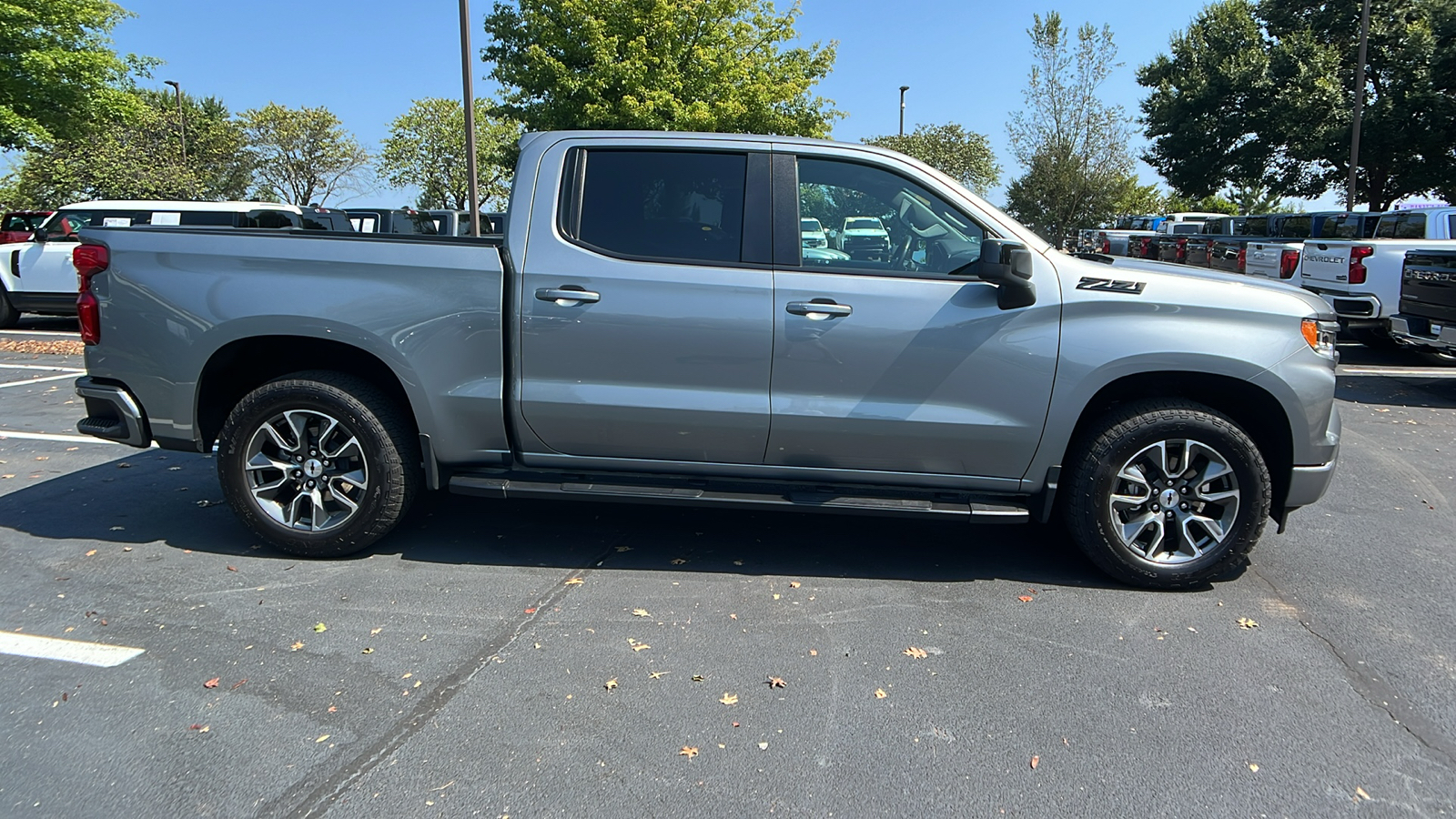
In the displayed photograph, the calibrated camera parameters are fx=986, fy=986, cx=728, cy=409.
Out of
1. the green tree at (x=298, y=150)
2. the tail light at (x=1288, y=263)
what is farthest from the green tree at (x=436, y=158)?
the tail light at (x=1288, y=263)

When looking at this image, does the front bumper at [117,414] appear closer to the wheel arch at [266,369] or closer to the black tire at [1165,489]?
the wheel arch at [266,369]

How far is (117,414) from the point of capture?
185 inches

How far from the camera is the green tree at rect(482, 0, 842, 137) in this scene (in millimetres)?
22359

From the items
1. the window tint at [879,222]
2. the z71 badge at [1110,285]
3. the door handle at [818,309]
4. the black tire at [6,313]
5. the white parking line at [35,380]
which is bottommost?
the white parking line at [35,380]

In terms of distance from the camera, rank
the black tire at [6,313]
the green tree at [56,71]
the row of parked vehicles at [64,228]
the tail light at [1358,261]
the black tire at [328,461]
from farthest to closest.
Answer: the green tree at [56,71], the black tire at [6,313], the row of parked vehicles at [64,228], the tail light at [1358,261], the black tire at [328,461]

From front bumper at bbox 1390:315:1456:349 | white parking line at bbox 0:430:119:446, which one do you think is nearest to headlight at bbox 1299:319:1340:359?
front bumper at bbox 1390:315:1456:349

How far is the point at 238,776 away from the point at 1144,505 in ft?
12.2

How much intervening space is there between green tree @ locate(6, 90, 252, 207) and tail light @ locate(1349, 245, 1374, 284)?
34.4m

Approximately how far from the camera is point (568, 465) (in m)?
4.60

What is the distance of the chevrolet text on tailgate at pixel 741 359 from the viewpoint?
4.28m

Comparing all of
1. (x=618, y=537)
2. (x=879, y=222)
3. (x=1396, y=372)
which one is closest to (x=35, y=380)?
(x=618, y=537)

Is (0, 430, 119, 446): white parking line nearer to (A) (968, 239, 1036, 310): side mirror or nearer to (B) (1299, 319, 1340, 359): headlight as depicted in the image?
(A) (968, 239, 1036, 310): side mirror

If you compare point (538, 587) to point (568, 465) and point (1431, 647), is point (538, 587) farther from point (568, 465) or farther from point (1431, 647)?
point (1431, 647)

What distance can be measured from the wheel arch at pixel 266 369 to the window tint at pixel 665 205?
1.19 metres
